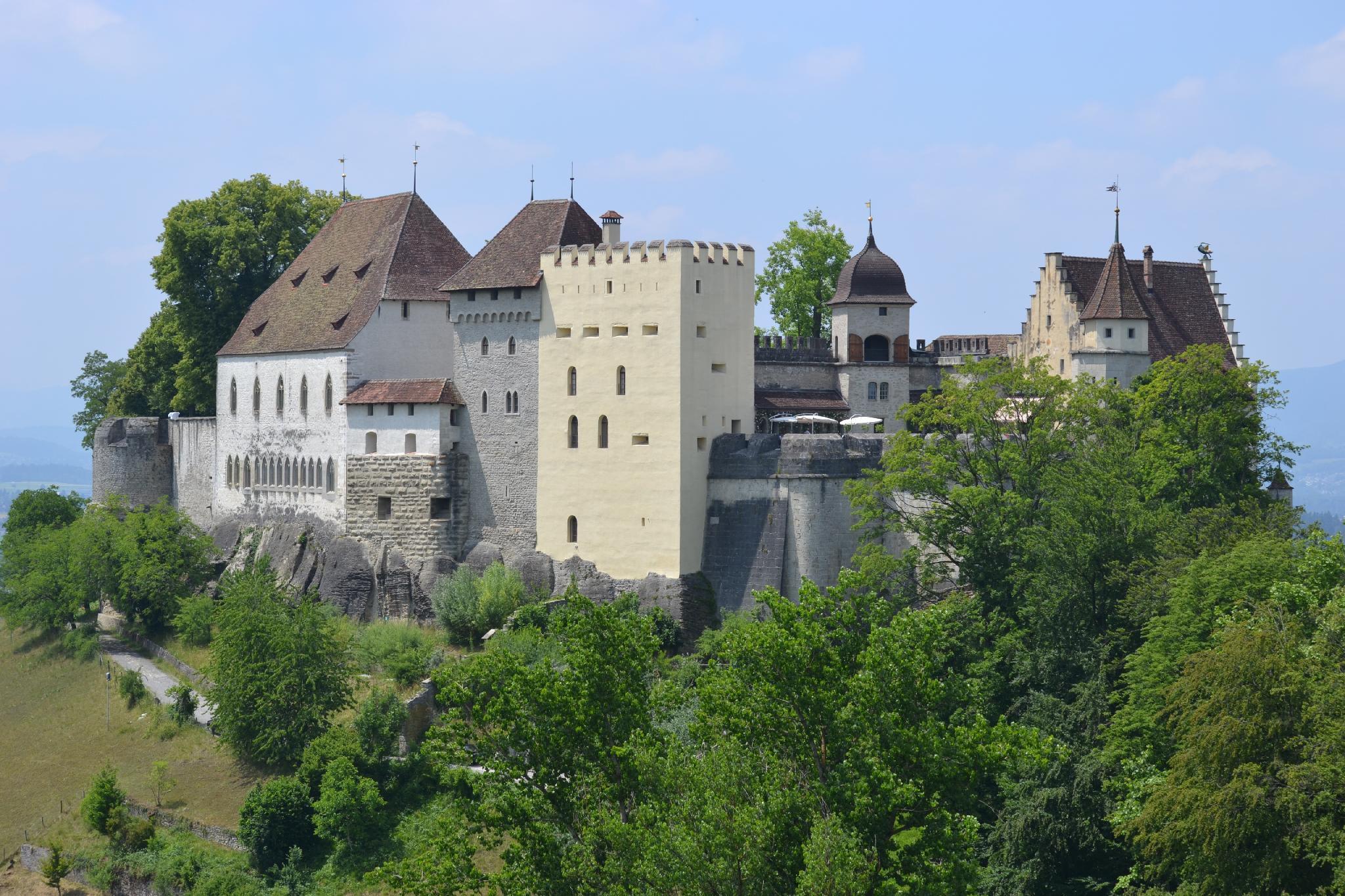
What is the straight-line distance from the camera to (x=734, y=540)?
180 feet

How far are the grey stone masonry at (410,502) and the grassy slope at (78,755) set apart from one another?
879 centimetres

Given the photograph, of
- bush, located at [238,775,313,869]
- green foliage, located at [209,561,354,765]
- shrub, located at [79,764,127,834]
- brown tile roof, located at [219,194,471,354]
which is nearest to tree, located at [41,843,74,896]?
shrub, located at [79,764,127,834]

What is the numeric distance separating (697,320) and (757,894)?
2594cm

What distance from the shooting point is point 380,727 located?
50.4 meters

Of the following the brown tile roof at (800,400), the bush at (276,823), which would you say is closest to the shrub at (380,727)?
the bush at (276,823)

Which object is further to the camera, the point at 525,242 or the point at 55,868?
the point at 525,242

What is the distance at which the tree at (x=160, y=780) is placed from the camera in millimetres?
52438

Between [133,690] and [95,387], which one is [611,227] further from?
[95,387]

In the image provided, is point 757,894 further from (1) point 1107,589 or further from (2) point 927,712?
(1) point 1107,589

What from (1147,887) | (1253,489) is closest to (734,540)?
(1253,489)

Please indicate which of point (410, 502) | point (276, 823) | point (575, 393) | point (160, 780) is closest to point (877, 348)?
point (575, 393)

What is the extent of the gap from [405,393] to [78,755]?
1515cm

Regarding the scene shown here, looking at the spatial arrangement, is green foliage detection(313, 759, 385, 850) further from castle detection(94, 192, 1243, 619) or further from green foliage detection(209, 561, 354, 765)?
castle detection(94, 192, 1243, 619)

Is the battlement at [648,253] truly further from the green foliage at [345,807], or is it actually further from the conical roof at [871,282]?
the green foliage at [345,807]
